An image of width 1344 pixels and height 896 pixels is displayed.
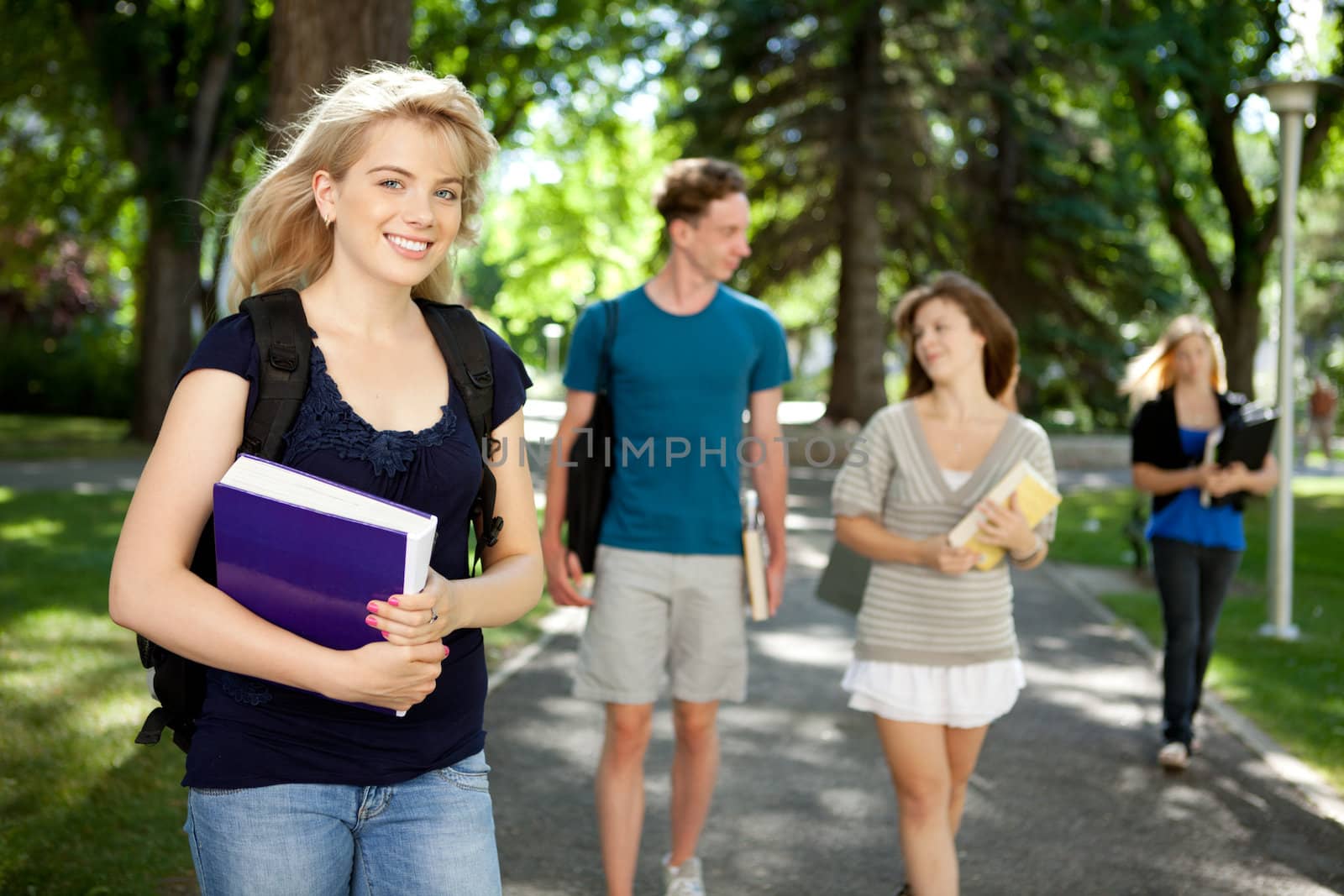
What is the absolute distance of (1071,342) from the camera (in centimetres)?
2738

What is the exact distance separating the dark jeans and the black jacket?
10.5 inches

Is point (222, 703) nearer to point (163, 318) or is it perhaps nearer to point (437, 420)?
point (437, 420)

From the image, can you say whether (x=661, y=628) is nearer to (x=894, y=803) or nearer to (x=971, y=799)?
(x=894, y=803)

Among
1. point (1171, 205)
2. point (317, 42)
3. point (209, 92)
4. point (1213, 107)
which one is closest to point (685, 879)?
point (317, 42)

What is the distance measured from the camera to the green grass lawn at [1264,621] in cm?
740

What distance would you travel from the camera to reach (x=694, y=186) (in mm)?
4723

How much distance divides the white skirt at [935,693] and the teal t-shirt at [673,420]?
770 millimetres

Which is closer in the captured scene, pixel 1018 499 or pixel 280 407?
pixel 280 407

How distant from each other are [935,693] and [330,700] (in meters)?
2.24

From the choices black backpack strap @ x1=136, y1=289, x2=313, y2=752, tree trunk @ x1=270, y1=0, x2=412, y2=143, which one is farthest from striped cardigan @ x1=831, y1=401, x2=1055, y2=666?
tree trunk @ x1=270, y1=0, x2=412, y2=143

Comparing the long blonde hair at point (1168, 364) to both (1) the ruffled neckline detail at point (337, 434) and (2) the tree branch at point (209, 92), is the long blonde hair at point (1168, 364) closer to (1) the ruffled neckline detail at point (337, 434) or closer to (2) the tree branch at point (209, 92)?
(1) the ruffled neckline detail at point (337, 434)

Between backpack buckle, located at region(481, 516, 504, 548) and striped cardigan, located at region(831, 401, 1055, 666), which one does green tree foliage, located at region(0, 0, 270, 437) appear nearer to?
striped cardigan, located at region(831, 401, 1055, 666)

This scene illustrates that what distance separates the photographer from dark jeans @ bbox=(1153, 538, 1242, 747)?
6535 millimetres

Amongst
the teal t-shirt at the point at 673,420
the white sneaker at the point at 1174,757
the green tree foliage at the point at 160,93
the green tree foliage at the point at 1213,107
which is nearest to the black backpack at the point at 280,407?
the teal t-shirt at the point at 673,420
